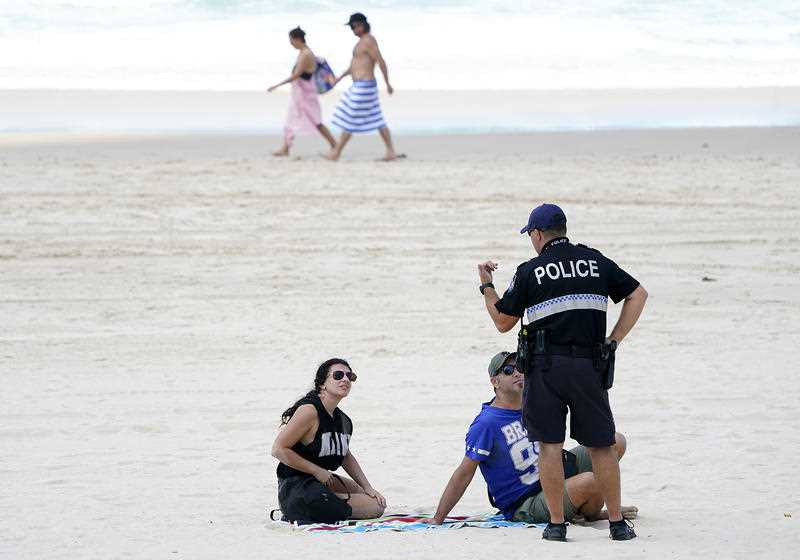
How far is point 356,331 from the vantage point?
9852 mm

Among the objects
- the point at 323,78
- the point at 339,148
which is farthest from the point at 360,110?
the point at 323,78

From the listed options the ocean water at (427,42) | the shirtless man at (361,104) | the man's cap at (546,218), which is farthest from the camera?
the ocean water at (427,42)

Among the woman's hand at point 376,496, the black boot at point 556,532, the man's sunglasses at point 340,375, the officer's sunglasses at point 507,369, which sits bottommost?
the woman's hand at point 376,496

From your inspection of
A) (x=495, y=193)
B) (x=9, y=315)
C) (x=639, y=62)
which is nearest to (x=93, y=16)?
(x=639, y=62)

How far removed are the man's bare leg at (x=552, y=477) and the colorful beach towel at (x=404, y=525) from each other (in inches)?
12.6

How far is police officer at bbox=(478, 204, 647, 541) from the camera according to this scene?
512cm

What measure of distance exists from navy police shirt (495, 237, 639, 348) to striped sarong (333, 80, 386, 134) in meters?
11.8

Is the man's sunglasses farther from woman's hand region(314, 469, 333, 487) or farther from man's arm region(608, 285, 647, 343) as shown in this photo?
man's arm region(608, 285, 647, 343)

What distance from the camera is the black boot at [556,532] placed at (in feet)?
17.4

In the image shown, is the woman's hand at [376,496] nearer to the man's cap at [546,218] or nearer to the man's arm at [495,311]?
the man's arm at [495,311]

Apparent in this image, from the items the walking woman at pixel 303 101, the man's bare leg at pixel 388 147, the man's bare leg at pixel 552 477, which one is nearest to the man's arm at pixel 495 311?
the man's bare leg at pixel 552 477

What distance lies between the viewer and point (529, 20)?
40.0 m

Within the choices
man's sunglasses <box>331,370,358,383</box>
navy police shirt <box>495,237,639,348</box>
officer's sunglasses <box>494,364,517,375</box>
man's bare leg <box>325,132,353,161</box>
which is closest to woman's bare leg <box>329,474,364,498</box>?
man's sunglasses <box>331,370,358,383</box>

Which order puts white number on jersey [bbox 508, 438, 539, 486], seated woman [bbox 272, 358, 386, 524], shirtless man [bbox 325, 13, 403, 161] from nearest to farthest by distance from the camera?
white number on jersey [bbox 508, 438, 539, 486]
seated woman [bbox 272, 358, 386, 524]
shirtless man [bbox 325, 13, 403, 161]
